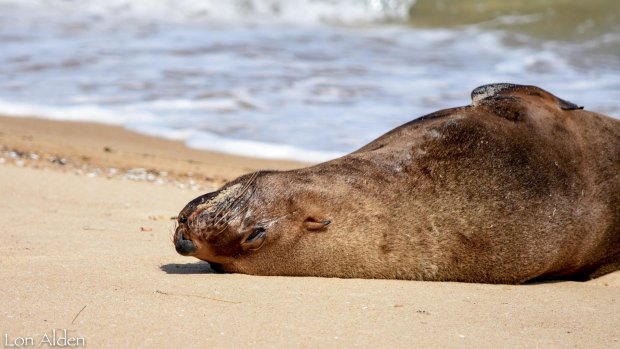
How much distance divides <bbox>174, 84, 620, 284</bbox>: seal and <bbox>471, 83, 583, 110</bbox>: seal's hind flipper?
4 centimetres

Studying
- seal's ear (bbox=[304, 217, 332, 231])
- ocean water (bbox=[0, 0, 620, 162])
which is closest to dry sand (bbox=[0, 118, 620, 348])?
seal's ear (bbox=[304, 217, 332, 231])

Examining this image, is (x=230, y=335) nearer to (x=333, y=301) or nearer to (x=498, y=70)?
(x=333, y=301)

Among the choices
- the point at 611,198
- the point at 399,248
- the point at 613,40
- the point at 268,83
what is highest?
the point at 613,40

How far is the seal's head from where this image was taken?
4.36 m

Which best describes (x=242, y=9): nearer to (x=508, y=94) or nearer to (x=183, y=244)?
(x=508, y=94)

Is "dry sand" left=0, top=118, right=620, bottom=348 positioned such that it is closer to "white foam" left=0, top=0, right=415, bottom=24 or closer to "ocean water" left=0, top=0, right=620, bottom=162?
"ocean water" left=0, top=0, right=620, bottom=162

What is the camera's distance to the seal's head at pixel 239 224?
4.36 meters

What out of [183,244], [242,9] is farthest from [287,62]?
[183,244]

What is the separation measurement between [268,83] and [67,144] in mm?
3353

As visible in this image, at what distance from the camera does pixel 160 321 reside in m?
3.67

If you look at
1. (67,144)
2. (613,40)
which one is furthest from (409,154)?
(613,40)

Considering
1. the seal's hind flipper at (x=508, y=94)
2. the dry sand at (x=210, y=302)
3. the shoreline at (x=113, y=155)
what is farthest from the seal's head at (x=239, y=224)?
the shoreline at (x=113, y=155)

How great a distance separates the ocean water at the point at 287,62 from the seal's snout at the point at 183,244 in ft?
13.5

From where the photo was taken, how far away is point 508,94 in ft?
18.0
